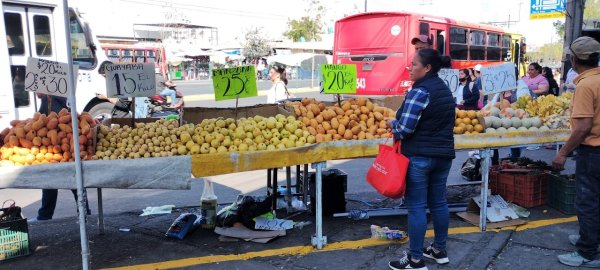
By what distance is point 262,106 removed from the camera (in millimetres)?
5195

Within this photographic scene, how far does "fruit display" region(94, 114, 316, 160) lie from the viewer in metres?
3.98

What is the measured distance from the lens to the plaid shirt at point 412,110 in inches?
140

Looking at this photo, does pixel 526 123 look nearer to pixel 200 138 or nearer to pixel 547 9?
pixel 200 138

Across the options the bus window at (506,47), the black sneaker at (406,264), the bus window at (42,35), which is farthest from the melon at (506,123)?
the bus window at (506,47)

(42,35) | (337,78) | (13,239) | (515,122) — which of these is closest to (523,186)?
(515,122)

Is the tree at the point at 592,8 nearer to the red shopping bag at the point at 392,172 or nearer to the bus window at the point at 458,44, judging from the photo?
the bus window at the point at 458,44

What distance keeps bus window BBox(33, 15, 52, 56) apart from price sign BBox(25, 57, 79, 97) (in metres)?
6.22

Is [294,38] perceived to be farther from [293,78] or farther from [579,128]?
[579,128]

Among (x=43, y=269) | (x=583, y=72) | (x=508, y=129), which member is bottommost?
(x=43, y=269)

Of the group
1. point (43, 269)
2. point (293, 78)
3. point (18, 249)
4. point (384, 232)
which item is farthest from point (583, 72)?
point (293, 78)

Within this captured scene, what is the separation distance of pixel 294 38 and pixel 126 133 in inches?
1918

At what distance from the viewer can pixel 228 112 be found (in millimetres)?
5152

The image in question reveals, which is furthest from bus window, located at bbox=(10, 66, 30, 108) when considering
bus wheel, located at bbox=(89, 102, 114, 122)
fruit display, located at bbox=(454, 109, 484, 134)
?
fruit display, located at bbox=(454, 109, 484, 134)

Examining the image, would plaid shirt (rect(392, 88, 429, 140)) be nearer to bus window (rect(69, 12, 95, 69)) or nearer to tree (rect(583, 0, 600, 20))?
bus window (rect(69, 12, 95, 69))
